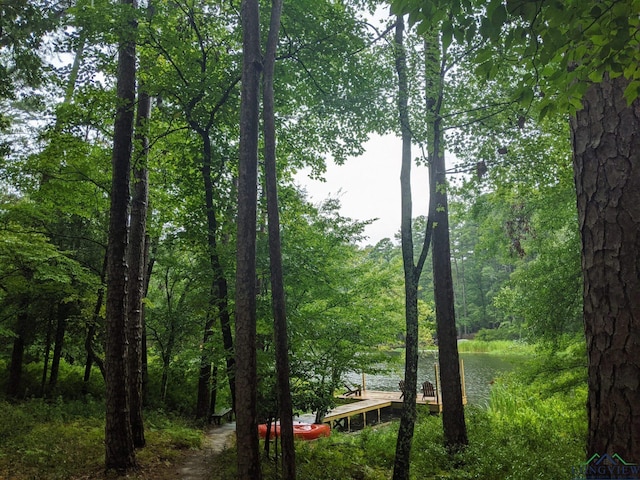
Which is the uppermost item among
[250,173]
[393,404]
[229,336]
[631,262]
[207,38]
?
[207,38]

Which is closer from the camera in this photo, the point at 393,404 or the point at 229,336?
the point at 229,336

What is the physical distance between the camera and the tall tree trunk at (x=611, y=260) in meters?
1.69

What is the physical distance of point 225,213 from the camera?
785cm

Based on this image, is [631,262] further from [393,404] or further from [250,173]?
[393,404]

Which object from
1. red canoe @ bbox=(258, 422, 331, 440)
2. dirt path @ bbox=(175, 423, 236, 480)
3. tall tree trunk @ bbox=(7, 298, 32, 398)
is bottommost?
red canoe @ bbox=(258, 422, 331, 440)

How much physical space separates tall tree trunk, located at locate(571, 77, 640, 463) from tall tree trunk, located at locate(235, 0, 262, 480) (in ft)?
11.3

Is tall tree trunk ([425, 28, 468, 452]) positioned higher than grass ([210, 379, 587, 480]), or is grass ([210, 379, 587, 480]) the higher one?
tall tree trunk ([425, 28, 468, 452])

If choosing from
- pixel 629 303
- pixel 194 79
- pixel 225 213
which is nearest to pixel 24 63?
pixel 194 79

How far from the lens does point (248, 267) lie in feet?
15.4

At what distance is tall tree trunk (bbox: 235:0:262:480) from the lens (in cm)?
448

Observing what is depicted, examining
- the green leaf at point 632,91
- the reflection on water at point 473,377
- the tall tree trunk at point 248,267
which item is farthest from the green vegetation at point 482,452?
the reflection on water at point 473,377

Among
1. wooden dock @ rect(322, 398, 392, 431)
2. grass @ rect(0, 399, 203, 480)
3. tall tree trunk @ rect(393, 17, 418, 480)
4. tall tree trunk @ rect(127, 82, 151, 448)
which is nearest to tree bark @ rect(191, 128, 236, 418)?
tall tree trunk @ rect(127, 82, 151, 448)

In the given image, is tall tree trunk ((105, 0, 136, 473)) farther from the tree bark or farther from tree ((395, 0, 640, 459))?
tree ((395, 0, 640, 459))

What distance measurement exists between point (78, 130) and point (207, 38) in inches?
125
